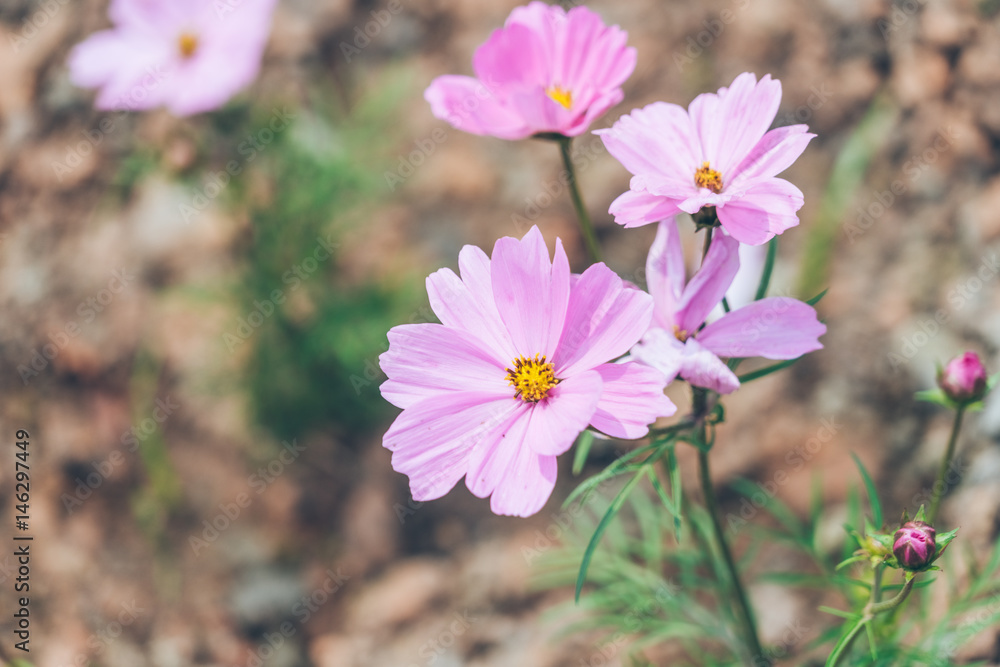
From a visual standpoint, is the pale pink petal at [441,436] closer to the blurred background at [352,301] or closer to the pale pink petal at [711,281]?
the pale pink petal at [711,281]

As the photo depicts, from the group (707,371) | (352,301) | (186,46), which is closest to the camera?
(707,371)

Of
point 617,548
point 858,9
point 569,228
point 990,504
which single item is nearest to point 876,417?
point 990,504

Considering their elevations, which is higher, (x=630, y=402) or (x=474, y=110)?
(x=474, y=110)

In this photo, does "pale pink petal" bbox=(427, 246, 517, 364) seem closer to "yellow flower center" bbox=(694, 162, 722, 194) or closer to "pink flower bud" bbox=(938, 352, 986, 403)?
"yellow flower center" bbox=(694, 162, 722, 194)

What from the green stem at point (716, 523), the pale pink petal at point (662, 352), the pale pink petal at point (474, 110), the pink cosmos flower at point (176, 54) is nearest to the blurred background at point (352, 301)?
the pink cosmos flower at point (176, 54)

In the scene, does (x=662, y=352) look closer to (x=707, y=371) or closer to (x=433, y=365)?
(x=707, y=371)

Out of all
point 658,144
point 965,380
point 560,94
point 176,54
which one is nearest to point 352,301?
point 176,54

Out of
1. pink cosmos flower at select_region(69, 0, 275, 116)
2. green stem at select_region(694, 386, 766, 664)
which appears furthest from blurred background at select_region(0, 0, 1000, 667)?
green stem at select_region(694, 386, 766, 664)
